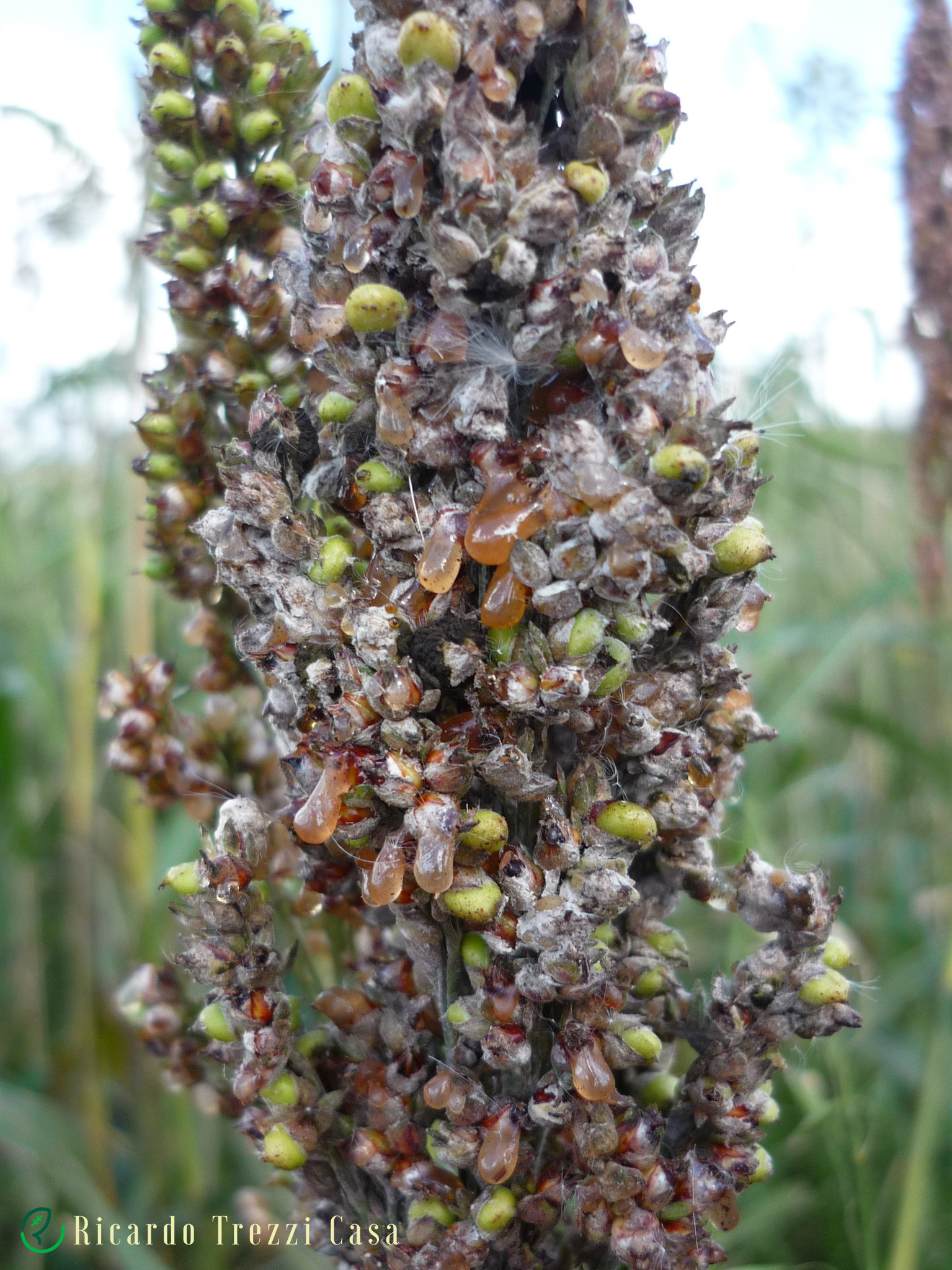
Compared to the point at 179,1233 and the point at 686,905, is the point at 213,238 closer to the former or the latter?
the point at 179,1233

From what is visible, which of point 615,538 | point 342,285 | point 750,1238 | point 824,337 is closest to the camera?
point 615,538

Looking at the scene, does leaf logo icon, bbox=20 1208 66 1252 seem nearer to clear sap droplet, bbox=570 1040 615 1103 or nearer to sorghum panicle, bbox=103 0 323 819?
sorghum panicle, bbox=103 0 323 819

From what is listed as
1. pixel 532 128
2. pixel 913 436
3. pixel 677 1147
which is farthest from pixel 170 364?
pixel 913 436

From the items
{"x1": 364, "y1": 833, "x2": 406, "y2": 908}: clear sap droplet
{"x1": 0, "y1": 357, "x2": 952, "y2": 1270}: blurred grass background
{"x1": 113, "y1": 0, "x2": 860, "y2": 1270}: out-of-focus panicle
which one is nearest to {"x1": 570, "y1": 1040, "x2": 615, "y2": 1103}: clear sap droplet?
{"x1": 113, "y1": 0, "x2": 860, "y2": 1270}: out-of-focus panicle

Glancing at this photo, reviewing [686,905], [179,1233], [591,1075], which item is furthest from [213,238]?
[686,905]

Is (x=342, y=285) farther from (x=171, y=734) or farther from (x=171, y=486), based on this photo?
(x=171, y=734)

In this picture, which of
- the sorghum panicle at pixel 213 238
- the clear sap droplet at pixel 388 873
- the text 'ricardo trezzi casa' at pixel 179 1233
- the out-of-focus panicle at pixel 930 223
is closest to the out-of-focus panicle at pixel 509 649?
the clear sap droplet at pixel 388 873
